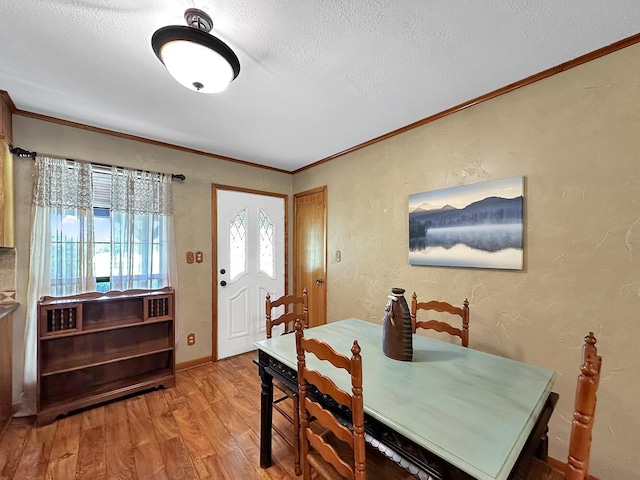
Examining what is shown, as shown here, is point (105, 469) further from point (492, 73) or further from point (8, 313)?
point (492, 73)

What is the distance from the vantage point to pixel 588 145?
1563 millimetres

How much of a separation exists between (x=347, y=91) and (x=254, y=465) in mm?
2551

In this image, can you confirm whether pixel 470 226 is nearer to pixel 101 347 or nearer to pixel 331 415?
pixel 331 415

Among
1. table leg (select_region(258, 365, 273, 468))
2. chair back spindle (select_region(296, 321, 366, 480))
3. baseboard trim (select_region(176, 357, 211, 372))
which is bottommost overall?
baseboard trim (select_region(176, 357, 211, 372))

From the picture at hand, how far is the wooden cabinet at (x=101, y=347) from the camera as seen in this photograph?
2.18 metres

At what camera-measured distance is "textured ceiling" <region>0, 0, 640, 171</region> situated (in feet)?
4.12

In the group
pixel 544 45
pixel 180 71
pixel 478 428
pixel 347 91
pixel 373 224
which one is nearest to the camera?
pixel 478 428

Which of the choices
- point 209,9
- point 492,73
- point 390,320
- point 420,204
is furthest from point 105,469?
point 492,73

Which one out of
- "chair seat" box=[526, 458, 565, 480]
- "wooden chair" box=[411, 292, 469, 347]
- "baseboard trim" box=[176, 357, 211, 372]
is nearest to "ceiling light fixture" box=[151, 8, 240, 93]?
"wooden chair" box=[411, 292, 469, 347]

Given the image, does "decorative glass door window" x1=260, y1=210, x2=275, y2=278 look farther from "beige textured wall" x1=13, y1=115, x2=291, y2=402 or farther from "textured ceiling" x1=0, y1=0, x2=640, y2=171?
"textured ceiling" x1=0, y1=0, x2=640, y2=171

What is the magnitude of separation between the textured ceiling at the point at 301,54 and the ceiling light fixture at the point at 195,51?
0.07 metres

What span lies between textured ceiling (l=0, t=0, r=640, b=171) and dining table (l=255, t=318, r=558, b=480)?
170 centimetres

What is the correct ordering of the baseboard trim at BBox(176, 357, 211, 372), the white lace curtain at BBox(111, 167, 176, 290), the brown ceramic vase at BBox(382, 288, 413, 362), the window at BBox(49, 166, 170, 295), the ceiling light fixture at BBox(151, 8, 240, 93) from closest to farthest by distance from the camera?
the ceiling light fixture at BBox(151, 8, 240, 93)
the brown ceramic vase at BBox(382, 288, 413, 362)
the window at BBox(49, 166, 170, 295)
the white lace curtain at BBox(111, 167, 176, 290)
the baseboard trim at BBox(176, 357, 211, 372)

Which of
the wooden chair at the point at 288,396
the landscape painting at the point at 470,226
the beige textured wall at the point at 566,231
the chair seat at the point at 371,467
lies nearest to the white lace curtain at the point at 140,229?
the wooden chair at the point at 288,396
